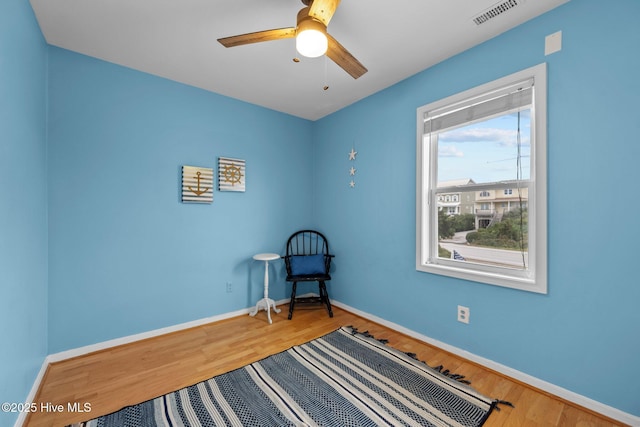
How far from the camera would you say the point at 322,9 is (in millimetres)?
1433

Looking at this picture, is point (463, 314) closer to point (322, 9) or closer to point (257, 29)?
point (322, 9)

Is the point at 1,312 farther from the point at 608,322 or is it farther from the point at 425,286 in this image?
the point at 608,322

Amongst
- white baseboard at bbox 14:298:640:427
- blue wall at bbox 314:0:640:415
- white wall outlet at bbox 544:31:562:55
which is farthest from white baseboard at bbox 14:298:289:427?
white wall outlet at bbox 544:31:562:55

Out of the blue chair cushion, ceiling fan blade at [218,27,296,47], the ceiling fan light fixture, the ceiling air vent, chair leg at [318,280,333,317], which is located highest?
the ceiling air vent

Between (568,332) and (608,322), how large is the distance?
21 cm

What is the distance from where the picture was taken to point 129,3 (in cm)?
169

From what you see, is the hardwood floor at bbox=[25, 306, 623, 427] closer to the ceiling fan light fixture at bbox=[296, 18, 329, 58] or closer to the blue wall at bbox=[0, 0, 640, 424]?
the blue wall at bbox=[0, 0, 640, 424]

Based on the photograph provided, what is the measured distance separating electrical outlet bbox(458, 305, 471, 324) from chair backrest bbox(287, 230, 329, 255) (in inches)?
67.8

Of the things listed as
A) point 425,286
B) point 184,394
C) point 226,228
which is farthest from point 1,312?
point 425,286

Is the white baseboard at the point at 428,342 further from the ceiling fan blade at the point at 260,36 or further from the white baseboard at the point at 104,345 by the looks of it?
the ceiling fan blade at the point at 260,36

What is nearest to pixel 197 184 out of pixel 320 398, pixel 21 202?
pixel 21 202

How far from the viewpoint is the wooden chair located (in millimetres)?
3066

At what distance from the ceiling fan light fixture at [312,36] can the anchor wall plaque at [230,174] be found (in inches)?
70.9

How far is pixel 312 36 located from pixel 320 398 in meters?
2.19
